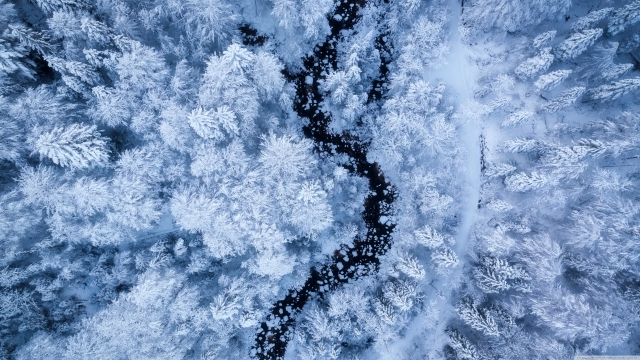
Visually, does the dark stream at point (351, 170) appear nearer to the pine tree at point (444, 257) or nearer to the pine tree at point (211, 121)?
the pine tree at point (444, 257)

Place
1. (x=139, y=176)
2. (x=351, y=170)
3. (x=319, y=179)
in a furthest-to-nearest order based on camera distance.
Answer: (x=351, y=170)
(x=319, y=179)
(x=139, y=176)

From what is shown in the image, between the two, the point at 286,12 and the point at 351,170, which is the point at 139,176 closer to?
the point at 286,12

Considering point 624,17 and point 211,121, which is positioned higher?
point 624,17

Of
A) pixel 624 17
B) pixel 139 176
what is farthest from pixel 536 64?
pixel 139 176

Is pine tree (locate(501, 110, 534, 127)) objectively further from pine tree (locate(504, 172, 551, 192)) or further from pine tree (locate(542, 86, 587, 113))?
pine tree (locate(504, 172, 551, 192))

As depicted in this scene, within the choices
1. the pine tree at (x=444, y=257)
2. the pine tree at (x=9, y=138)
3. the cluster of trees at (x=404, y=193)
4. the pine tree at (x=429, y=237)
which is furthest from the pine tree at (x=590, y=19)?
the pine tree at (x=9, y=138)
